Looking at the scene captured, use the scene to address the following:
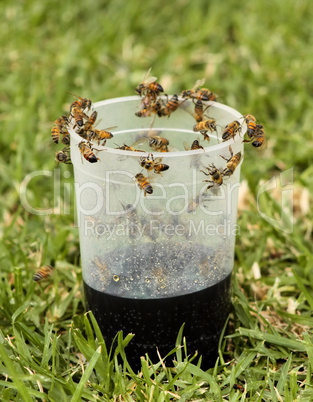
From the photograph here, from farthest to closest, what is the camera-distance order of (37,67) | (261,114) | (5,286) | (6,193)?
1. (37,67)
2. (261,114)
3. (6,193)
4. (5,286)

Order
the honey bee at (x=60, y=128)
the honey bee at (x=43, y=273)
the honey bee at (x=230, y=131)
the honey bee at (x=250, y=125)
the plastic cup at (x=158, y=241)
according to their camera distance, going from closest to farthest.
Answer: the plastic cup at (x=158, y=241) → the honey bee at (x=230, y=131) → the honey bee at (x=250, y=125) → the honey bee at (x=60, y=128) → the honey bee at (x=43, y=273)

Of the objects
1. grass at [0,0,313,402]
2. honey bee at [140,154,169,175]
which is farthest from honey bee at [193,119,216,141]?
grass at [0,0,313,402]

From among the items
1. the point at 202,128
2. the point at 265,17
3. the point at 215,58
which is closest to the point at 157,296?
the point at 202,128

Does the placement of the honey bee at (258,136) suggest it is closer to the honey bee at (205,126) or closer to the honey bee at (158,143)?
the honey bee at (205,126)

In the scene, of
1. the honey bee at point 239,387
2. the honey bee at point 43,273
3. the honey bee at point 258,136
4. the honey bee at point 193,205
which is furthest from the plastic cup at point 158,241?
the honey bee at point 43,273

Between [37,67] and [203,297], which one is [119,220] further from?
[37,67]

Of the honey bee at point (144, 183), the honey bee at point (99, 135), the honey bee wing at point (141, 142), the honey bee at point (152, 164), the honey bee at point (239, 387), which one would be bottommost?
the honey bee at point (239, 387)

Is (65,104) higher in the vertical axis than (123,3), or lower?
lower
